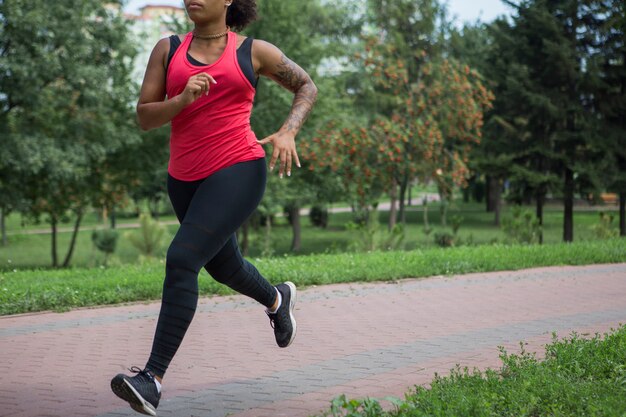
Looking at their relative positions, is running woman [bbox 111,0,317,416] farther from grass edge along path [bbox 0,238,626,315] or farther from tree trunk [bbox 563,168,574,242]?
tree trunk [bbox 563,168,574,242]

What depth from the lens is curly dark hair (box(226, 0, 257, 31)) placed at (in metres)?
4.54

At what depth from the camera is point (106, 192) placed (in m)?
28.7

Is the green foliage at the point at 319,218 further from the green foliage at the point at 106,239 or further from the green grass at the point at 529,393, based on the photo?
the green grass at the point at 529,393

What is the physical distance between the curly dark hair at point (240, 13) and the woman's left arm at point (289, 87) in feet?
0.80

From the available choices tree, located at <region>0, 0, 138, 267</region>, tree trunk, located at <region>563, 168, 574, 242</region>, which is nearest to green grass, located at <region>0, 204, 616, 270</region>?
tree trunk, located at <region>563, 168, 574, 242</region>

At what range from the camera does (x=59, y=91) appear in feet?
76.1

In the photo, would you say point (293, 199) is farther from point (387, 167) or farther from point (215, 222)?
point (215, 222)

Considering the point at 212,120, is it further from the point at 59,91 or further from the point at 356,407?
the point at 59,91

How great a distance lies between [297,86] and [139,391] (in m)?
1.77

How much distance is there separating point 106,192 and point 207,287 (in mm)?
20889

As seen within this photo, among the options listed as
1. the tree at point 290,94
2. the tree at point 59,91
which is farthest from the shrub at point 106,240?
the tree at point 290,94

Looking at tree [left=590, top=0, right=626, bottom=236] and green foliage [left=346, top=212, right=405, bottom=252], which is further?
tree [left=590, top=0, right=626, bottom=236]

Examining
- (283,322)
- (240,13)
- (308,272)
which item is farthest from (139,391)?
(308,272)

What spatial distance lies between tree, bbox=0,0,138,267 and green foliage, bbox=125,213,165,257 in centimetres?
426
